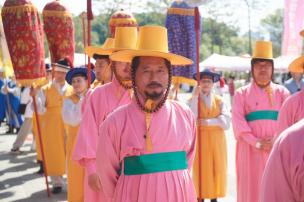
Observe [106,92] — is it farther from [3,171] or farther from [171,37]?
[3,171]

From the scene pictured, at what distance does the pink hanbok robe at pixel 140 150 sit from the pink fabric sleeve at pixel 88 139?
2.25ft

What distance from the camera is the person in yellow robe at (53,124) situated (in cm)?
742

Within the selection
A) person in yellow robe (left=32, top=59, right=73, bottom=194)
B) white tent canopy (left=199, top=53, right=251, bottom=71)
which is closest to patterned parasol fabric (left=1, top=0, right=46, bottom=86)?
person in yellow robe (left=32, top=59, right=73, bottom=194)

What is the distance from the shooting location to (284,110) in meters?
3.88

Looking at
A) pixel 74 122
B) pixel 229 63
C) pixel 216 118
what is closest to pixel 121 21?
pixel 74 122

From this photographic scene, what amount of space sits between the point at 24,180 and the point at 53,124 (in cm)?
106

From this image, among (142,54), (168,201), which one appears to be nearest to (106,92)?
(142,54)

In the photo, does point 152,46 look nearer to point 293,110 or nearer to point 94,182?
point 94,182

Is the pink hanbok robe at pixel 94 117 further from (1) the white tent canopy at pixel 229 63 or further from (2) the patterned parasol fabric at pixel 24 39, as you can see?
(1) the white tent canopy at pixel 229 63

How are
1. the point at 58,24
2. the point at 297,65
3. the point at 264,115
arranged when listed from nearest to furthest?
the point at 297,65 < the point at 264,115 < the point at 58,24

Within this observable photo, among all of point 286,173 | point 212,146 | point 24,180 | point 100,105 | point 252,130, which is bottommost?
point 24,180

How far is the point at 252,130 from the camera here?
511cm

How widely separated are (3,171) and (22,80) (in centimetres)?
313

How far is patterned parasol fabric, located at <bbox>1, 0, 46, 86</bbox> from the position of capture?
5777 millimetres
